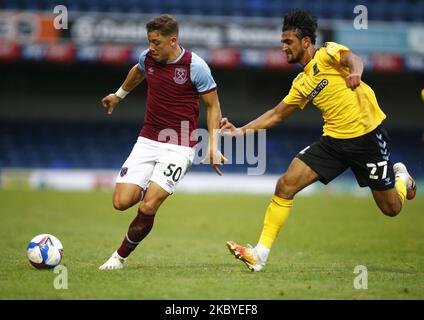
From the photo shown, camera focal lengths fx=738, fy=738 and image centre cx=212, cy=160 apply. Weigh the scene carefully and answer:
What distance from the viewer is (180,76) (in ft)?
28.4

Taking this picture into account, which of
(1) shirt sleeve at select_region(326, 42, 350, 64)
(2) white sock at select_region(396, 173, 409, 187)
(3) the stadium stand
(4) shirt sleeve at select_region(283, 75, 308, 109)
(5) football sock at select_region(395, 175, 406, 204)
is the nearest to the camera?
(1) shirt sleeve at select_region(326, 42, 350, 64)

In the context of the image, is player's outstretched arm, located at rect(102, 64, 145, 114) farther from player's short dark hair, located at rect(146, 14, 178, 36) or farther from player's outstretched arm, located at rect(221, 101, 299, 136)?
player's outstretched arm, located at rect(221, 101, 299, 136)

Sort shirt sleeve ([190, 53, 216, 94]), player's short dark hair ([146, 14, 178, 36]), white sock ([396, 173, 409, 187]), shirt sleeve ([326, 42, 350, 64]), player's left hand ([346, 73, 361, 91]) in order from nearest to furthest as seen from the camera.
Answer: player's left hand ([346, 73, 361, 91]), shirt sleeve ([326, 42, 350, 64]), player's short dark hair ([146, 14, 178, 36]), shirt sleeve ([190, 53, 216, 94]), white sock ([396, 173, 409, 187])

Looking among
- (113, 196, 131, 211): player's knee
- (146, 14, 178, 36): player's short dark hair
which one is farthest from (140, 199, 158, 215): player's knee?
(146, 14, 178, 36): player's short dark hair

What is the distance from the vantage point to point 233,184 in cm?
3125

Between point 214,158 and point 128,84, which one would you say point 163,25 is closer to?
point 128,84

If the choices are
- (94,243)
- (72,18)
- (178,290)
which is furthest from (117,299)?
(72,18)

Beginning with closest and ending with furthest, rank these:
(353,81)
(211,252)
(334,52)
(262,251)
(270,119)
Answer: (353,81) < (334,52) < (262,251) < (270,119) < (211,252)

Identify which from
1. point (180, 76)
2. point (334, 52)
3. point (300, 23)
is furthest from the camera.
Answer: point (180, 76)

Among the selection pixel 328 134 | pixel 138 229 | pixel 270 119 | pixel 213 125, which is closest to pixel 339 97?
pixel 328 134

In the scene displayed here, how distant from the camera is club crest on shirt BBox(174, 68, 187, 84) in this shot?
28.3 ft

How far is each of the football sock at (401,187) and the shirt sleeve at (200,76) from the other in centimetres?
260

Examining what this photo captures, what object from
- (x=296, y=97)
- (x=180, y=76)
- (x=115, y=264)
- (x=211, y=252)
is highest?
(x=180, y=76)

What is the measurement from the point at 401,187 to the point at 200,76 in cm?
285
